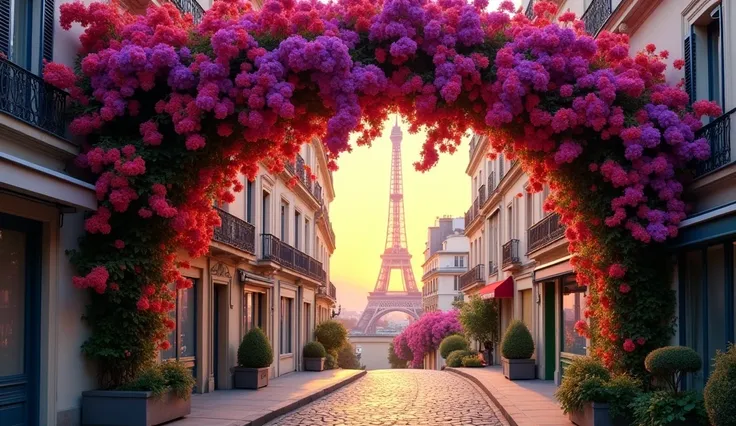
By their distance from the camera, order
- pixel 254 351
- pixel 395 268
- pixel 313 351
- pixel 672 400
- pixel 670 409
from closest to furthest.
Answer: pixel 670 409 → pixel 672 400 → pixel 254 351 → pixel 313 351 → pixel 395 268

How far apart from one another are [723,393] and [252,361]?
1295 cm

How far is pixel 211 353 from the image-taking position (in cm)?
1875

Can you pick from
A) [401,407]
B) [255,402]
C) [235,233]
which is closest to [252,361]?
[235,233]

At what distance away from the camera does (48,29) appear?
11.1 meters

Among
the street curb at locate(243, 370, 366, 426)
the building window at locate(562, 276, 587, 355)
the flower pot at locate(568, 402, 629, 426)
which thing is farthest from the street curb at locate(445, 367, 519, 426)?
the street curb at locate(243, 370, 366, 426)

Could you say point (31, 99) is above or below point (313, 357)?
above

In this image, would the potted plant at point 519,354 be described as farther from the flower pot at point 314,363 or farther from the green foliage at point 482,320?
the flower pot at point 314,363

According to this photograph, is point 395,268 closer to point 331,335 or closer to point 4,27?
point 331,335

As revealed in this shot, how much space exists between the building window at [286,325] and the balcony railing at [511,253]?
24.5 ft

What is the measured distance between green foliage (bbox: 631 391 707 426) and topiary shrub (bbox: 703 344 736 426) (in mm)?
1139

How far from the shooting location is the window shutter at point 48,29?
1101cm

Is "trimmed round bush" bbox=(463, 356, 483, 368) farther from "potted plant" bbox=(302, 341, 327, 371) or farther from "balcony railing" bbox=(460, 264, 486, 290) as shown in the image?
"balcony railing" bbox=(460, 264, 486, 290)

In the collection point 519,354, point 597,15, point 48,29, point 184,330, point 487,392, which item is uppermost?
point 597,15

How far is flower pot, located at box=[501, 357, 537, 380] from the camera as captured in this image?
2230cm
